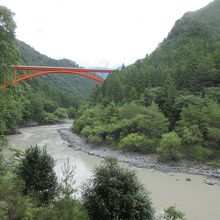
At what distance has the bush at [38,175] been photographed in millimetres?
8977

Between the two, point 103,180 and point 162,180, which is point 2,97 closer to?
point 103,180

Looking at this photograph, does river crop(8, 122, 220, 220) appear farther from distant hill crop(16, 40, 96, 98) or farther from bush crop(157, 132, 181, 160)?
distant hill crop(16, 40, 96, 98)

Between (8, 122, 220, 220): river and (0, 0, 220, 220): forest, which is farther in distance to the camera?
(8, 122, 220, 220): river

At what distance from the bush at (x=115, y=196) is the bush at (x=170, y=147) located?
13.5 metres

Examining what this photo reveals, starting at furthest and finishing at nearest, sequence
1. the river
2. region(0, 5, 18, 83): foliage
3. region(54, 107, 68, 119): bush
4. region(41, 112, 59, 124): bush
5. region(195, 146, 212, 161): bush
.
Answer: region(54, 107, 68, 119): bush < region(41, 112, 59, 124): bush < region(195, 146, 212, 161): bush < the river < region(0, 5, 18, 83): foliage

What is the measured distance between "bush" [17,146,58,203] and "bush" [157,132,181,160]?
517 inches

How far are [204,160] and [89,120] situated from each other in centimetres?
1637

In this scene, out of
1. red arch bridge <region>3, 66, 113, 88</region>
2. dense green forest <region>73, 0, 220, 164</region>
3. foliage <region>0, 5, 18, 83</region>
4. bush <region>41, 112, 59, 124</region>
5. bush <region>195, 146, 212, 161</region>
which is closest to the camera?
foliage <region>0, 5, 18, 83</region>

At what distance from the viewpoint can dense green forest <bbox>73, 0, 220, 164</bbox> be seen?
21.8 m

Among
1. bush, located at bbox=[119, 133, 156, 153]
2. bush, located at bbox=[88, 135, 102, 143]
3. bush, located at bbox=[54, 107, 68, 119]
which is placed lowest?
bush, located at bbox=[54, 107, 68, 119]

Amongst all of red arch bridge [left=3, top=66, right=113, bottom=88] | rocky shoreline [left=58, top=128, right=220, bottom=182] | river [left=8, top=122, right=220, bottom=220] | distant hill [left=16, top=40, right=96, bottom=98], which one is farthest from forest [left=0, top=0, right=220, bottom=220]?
distant hill [left=16, top=40, right=96, bottom=98]

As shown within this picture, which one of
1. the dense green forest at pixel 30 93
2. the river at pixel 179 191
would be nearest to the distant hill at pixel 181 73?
the dense green forest at pixel 30 93

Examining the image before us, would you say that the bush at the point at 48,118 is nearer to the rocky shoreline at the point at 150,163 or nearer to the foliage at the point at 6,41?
the rocky shoreline at the point at 150,163

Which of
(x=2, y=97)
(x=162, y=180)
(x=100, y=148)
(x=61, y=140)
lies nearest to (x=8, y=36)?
(x=2, y=97)
